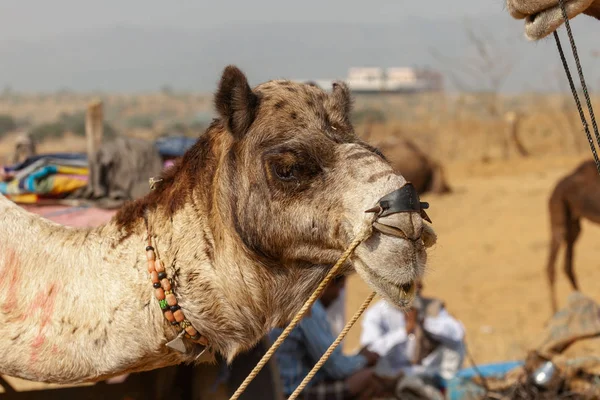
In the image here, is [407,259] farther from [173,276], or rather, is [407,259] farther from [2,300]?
[2,300]

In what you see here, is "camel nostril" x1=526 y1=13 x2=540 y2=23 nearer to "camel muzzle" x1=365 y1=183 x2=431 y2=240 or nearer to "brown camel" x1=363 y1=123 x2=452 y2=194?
"camel muzzle" x1=365 y1=183 x2=431 y2=240

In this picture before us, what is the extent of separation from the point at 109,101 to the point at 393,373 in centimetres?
7463

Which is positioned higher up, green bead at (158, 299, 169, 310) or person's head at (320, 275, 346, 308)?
green bead at (158, 299, 169, 310)

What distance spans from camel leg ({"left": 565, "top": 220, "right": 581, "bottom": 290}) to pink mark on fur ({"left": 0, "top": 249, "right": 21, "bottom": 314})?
8715mm

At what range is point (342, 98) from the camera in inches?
113

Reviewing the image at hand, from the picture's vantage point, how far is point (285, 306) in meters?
2.68

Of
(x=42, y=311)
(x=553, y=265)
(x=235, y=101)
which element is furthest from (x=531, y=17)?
(x=553, y=265)

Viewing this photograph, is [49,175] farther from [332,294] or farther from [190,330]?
[190,330]

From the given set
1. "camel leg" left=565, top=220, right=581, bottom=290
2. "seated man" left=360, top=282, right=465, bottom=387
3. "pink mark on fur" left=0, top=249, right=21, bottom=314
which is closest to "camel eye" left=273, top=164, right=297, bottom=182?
"pink mark on fur" left=0, top=249, right=21, bottom=314

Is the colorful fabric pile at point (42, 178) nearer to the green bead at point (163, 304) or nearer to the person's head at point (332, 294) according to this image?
the person's head at point (332, 294)

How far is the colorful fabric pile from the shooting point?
455 centimetres

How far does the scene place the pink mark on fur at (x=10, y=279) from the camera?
2.78 m

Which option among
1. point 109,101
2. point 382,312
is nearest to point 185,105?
point 109,101

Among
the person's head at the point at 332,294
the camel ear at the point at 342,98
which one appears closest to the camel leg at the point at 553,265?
the person's head at the point at 332,294
